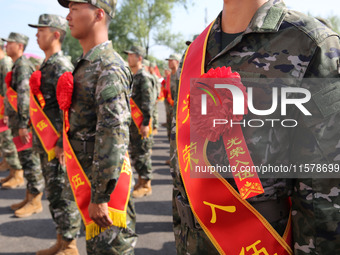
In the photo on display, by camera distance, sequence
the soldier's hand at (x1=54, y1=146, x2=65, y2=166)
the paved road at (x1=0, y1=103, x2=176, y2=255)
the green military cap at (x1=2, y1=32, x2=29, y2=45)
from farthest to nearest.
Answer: the green military cap at (x1=2, y1=32, x2=29, y2=45), the paved road at (x1=0, y1=103, x2=176, y2=255), the soldier's hand at (x1=54, y1=146, x2=65, y2=166)

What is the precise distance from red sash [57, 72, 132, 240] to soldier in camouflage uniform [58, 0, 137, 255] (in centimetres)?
4

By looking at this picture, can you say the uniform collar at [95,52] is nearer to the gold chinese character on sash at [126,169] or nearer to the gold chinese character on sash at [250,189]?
the gold chinese character on sash at [126,169]

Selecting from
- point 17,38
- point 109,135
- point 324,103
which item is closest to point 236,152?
point 324,103

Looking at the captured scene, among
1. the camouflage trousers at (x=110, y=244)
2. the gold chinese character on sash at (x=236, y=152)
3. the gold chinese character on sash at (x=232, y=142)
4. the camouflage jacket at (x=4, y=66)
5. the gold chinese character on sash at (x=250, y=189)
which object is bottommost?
the camouflage trousers at (x=110, y=244)

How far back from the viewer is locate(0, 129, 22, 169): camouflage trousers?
217 inches

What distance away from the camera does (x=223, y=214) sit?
1.18m

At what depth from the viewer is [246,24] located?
1.18 m

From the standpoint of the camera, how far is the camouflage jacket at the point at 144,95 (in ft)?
17.1

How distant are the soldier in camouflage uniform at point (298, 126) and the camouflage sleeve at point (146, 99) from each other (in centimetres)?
397

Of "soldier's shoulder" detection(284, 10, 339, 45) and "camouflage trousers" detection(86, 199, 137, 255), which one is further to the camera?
"camouflage trousers" detection(86, 199, 137, 255)

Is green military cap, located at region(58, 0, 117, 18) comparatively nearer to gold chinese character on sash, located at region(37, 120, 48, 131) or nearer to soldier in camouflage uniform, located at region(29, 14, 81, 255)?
soldier in camouflage uniform, located at region(29, 14, 81, 255)

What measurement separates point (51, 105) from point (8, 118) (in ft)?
7.51

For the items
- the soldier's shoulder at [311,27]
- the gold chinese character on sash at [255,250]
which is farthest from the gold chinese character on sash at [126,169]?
the soldier's shoulder at [311,27]

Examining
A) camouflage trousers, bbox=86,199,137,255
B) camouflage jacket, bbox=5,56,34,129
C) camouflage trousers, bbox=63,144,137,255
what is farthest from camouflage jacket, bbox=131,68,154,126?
camouflage trousers, bbox=86,199,137,255
